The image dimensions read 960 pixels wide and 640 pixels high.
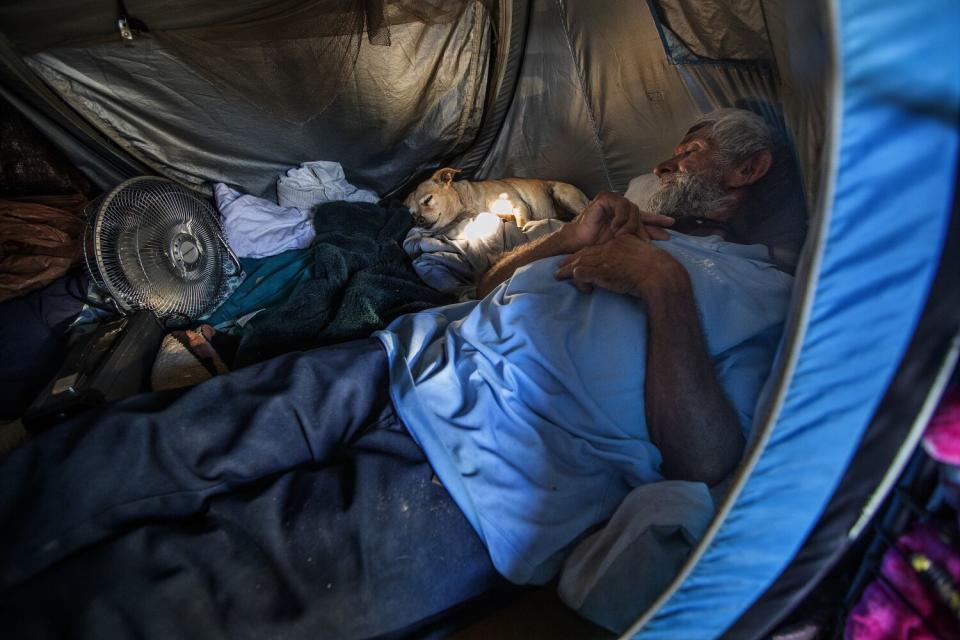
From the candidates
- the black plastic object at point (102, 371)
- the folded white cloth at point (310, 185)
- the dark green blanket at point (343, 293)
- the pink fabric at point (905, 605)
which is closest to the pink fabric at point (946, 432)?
the pink fabric at point (905, 605)

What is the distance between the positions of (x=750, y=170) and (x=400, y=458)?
127 cm

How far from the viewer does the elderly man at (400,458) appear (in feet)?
2.57

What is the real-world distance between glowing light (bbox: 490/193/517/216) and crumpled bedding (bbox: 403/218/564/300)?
200 millimetres

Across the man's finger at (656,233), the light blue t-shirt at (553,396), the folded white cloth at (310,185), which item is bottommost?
the light blue t-shirt at (553,396)

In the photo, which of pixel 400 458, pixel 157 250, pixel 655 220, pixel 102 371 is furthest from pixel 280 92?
pixel 400 458

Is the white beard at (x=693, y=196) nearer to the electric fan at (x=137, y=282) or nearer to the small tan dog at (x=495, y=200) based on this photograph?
the small tan dog at (x=495, y=200)

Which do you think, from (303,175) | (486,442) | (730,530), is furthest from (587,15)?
(730,530)

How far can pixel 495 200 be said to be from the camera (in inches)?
101

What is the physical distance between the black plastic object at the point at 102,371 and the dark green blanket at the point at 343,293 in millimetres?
277

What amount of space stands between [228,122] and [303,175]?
1.28ft

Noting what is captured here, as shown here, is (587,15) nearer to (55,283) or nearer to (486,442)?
(486,442)

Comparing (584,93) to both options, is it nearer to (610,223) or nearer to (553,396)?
(610,223)

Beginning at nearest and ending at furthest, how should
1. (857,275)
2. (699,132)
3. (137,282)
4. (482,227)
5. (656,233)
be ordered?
1. (857,275)
2. (656,233)
3. (699,132)
4. (137,282)
5. (482,227)

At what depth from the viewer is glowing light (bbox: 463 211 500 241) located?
221 centimetres
